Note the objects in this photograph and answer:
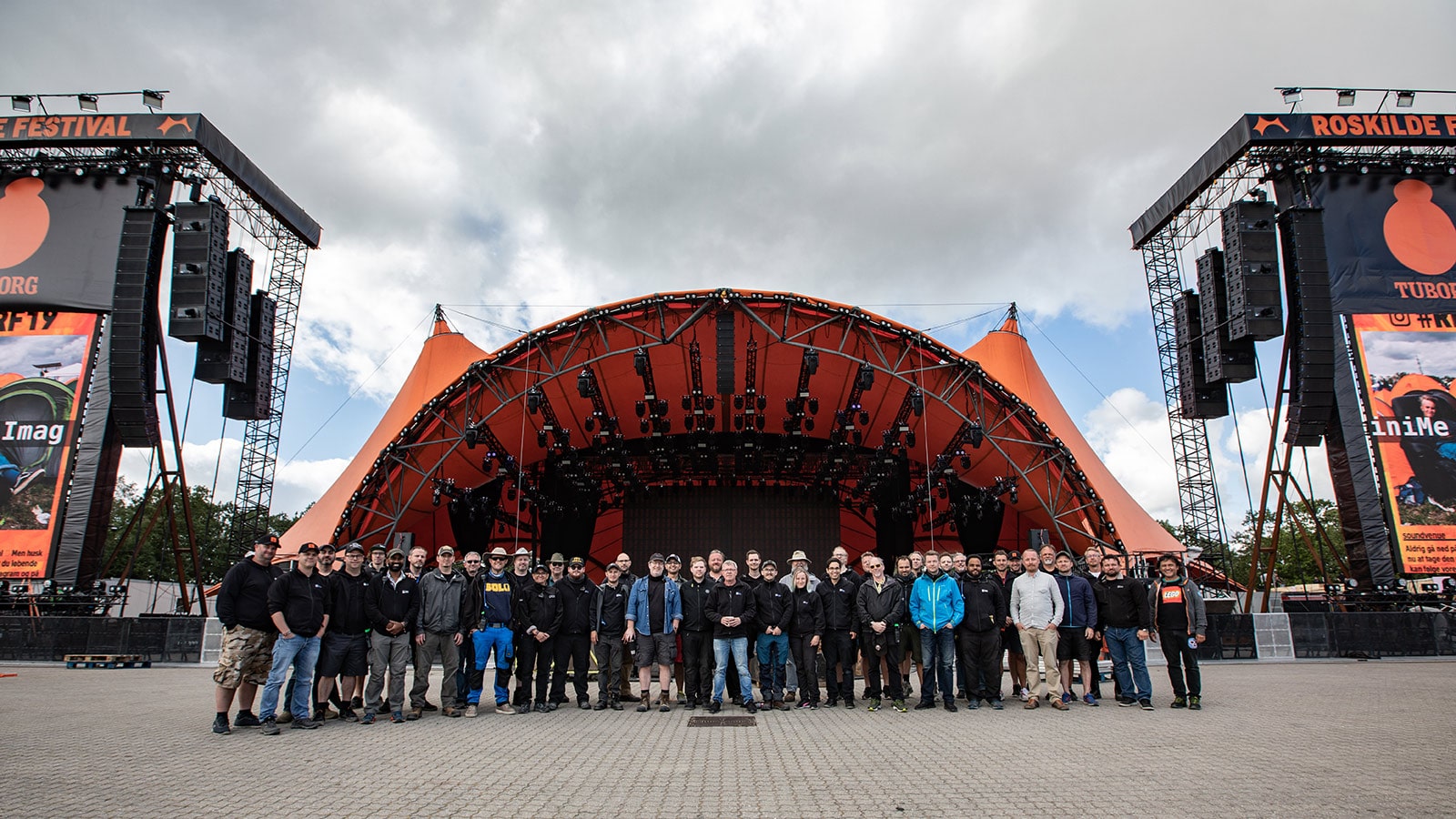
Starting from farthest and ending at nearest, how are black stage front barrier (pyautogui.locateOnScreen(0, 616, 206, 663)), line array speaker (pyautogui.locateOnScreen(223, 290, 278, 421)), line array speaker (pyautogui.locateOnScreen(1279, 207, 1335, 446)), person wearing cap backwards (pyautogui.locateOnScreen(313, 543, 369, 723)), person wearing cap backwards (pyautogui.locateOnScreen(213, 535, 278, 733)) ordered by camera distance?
1. line array speaker (pyautogui.locateOnScreen(223, 290, 278, 421))
2. line array speaker (pyautogui.locateOnScreen(1279, 207, 1335, 446))
3. black stage front barrier (pyautogui.locateOnScreen(0, 616, 206, 663))
4. person wearing cap backwards (pyautogui.locateOnScreen(313, 543, 369, 723))
5. person wearing cap backwards (pyautogui.locateOnScreen(213, 535, 278, 733))

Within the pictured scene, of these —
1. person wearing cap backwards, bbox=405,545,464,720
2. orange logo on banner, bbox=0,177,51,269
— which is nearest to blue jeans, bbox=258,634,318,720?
person wearing cap backwards, bbox=405,545,464,720

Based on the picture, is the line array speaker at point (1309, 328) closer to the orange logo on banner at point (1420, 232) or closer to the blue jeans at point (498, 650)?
the orange logo on banner at point (1420, 232)

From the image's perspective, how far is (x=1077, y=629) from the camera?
6613mm

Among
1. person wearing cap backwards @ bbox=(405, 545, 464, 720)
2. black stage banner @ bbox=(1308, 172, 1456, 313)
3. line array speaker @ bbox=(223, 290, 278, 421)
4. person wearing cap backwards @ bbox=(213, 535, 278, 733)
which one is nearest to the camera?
person wearing cap backwards @ bbox=(213, 535, 278, 733)

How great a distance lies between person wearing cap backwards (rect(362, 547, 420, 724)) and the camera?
19.6 ft

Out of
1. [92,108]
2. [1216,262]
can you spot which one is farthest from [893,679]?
[92,108]

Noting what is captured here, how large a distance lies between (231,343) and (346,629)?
12945 millimetres

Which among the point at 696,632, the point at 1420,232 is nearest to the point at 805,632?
the point at 696,632

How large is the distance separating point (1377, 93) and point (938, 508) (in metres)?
14.0

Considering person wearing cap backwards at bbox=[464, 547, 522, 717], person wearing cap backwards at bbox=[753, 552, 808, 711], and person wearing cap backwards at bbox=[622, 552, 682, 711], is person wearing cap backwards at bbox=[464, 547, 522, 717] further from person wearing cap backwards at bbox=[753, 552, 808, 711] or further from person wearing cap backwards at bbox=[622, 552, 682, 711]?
person wearing cap backwards at bbox=[753, 552, 808, 711]

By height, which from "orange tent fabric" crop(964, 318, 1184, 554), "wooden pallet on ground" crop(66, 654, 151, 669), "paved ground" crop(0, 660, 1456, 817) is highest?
"orange tent fabric" crop(964, 318, 1184, 554)

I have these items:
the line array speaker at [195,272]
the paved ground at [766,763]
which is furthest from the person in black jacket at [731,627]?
the line array speaker at [195,272]

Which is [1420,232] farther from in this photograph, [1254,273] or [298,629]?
[298,629]

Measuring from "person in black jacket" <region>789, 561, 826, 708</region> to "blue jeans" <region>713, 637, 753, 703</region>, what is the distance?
1.54 feet
